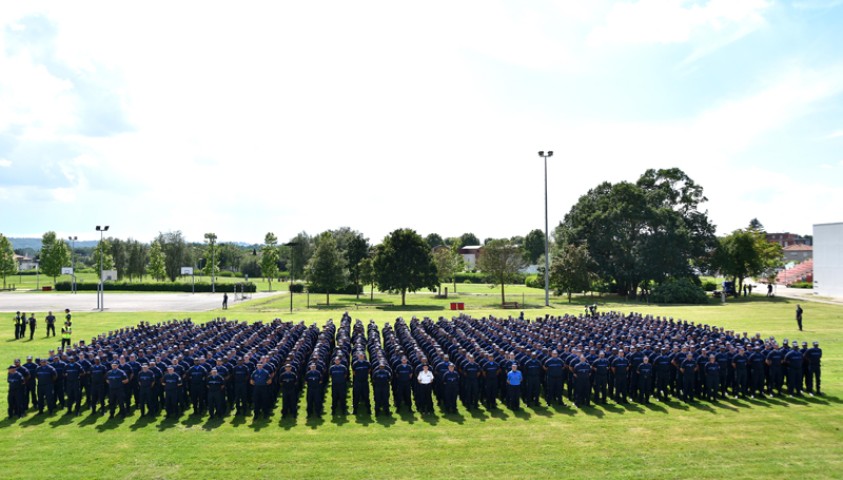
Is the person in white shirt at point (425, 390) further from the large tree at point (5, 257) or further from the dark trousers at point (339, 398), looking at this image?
the large tree at point (5, 257)

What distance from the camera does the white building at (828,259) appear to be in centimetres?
5841

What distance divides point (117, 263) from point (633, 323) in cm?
10396

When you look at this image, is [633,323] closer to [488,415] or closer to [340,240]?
[488,415]

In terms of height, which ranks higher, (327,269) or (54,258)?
(54,258)

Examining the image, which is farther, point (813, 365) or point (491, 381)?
point (813, 365)

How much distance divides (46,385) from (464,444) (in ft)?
36.3

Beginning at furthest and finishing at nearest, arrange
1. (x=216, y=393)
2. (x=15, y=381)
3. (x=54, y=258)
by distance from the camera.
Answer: (x=54, y=258), (x=15, y=381), (x=216, y=393)

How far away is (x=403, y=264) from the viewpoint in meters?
52.0

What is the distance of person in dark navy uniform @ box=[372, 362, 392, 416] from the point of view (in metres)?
15.1

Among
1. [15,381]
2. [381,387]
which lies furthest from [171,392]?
[381,387]

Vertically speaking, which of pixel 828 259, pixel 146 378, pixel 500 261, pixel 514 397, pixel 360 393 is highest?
pixel 828 259

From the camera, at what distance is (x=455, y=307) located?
48.8m

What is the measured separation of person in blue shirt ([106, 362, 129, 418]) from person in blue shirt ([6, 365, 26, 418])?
7.33 ft

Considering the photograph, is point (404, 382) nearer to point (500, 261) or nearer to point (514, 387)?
point (514, 387)
